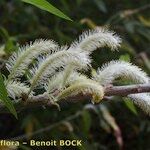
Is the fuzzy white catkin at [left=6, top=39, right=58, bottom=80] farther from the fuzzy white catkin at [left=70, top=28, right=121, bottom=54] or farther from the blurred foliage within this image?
the blurred foliage

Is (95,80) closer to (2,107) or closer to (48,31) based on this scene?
(2,107)

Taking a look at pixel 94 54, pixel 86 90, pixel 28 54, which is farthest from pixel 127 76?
pixel 94 54

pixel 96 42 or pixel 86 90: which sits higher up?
pixel 96 42

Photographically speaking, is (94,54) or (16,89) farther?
(94,54)

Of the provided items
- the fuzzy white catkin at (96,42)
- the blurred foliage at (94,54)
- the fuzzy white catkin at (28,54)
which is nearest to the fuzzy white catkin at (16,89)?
the fuzzy white catkin at (28,54)

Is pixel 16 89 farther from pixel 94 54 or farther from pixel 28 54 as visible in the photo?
pixel 94 54

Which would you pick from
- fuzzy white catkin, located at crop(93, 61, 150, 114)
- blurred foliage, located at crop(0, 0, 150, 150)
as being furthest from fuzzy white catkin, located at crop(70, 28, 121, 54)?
blurred foliage, located at crop(0, 0, 150, 150)

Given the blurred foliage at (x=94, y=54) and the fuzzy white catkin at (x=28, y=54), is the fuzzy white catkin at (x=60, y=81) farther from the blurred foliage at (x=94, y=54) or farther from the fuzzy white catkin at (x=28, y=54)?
the blurred foliage at (x=94, y=54)
